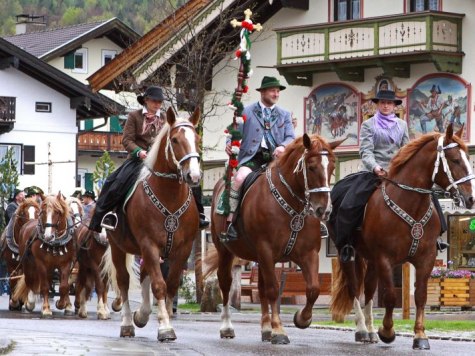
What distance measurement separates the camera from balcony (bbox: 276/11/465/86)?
41.2 m

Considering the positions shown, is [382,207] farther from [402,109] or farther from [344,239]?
[402,109]

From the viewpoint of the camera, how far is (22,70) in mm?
63375

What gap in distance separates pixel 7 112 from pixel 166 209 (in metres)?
45.2

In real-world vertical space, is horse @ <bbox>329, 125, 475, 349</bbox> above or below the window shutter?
below

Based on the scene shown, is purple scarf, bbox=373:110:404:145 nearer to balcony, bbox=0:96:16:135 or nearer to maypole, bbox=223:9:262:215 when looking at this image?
maypole, bbox=223:9:262:215

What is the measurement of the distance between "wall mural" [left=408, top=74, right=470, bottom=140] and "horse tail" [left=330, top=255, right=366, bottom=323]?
22565mm

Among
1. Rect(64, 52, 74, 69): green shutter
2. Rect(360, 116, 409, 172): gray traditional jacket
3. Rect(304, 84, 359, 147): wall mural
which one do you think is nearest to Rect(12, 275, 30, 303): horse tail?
Rect(360, 116, 409, 172): gray traditional jacket

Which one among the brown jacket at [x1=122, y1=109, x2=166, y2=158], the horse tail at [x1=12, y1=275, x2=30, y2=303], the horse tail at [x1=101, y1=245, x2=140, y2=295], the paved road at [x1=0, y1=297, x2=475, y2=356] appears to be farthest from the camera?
the horse tail at [x1=12, y1=275, x2=30, y2=303]

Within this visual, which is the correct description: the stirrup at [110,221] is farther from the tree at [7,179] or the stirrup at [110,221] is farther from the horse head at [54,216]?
the tree at [7,179]

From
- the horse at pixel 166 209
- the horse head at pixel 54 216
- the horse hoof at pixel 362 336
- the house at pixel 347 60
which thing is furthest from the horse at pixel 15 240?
the horse hoof at pixel 362 336

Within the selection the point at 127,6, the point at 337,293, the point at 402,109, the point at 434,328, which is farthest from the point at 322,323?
the point at 127,6

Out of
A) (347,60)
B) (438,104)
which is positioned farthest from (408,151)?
(347,60)

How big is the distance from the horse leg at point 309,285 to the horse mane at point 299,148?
43.0 inches

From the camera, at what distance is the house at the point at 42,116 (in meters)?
62.7
